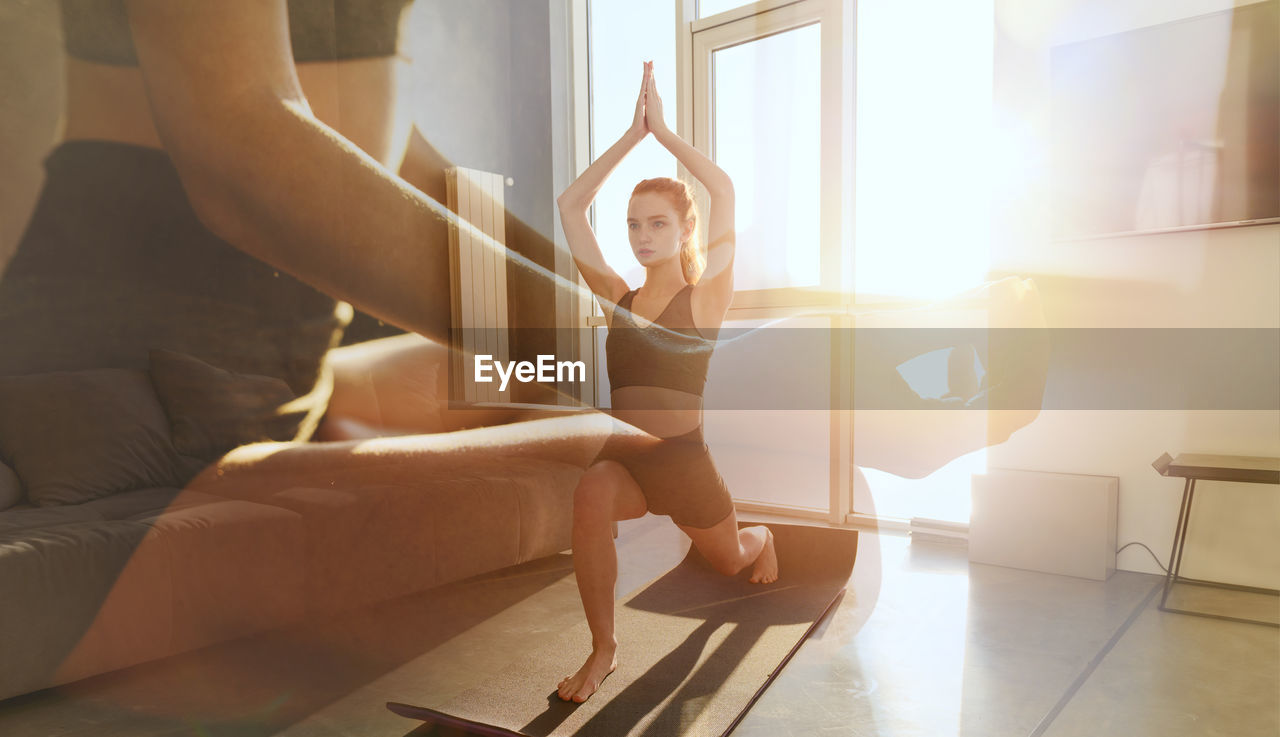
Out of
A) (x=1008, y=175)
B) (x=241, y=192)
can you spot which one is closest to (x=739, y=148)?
(x=1008, y=175)

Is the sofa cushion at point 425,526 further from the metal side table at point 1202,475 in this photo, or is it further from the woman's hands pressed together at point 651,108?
the metal side table at point 1202,475

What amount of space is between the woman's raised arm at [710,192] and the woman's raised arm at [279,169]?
0.49 m

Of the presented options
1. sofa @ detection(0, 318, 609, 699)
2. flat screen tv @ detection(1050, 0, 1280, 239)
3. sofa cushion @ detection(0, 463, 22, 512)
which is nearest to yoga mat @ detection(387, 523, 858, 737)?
sofa @ detection(0, 318, 609, 699)

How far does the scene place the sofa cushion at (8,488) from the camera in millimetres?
1735

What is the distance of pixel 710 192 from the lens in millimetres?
1406

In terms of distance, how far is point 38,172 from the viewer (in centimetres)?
200

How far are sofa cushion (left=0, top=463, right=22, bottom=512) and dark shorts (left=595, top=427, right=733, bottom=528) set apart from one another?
1527 mm

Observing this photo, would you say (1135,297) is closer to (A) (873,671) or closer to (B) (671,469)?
(A) (873,671)

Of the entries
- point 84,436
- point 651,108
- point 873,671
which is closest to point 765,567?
point 873,671

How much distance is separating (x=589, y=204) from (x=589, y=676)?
3.18 feet

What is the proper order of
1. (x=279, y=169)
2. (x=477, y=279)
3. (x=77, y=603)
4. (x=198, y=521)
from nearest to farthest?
(x=279, y=169) < (x=77, y=603) < (x=198, y=521) < (x=477, y=279)

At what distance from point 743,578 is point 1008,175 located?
1627 millimetres

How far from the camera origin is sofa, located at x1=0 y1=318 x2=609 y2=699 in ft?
4.84

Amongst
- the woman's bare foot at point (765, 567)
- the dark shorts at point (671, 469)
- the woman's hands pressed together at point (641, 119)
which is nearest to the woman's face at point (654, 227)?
the woman's hands pressed together at point (641, 119)
